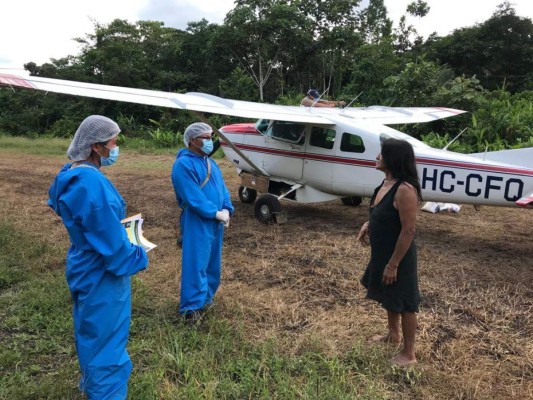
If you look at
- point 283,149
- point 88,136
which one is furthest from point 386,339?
point 283,149

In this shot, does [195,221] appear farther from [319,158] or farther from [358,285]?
[319,158]

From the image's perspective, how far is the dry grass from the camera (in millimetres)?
3402

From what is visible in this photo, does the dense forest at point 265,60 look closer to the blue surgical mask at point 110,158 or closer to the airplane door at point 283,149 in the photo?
the airplane door at point 283,149

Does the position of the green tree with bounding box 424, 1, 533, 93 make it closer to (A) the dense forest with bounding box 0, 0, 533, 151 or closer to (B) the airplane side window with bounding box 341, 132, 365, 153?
(A) the dense forest with bounding box 0, 0, 533, 151

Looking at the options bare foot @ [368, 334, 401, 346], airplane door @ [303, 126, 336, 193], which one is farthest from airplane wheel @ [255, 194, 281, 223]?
bare foot @ [368, 334, 401, 346]

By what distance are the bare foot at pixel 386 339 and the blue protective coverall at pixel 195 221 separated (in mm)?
1518

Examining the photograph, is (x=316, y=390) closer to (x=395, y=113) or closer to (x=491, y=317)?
(x=491, y=317)

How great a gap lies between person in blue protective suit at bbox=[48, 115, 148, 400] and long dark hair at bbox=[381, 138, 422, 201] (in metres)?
1.74

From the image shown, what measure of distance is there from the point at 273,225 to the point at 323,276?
245 cm

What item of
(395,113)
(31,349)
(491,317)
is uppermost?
(395,113)

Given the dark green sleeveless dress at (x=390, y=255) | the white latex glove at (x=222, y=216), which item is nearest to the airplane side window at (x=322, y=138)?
the white latex glove at (x=222, y=216)

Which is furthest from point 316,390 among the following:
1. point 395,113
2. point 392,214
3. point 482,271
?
point 395,113

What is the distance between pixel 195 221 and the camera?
12.5 feet

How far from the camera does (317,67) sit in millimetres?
26781
